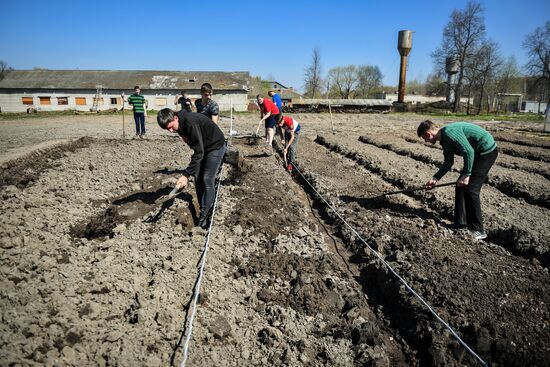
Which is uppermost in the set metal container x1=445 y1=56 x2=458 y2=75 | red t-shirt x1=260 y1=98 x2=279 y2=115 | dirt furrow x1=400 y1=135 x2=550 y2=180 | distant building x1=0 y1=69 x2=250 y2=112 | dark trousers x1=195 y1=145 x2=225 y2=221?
metal container x1=445 y1=56 x2=458 y2=75

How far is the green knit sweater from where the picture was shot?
180 inches

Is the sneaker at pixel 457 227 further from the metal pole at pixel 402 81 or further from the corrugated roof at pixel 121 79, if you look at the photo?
the metal pole at pixel 402 81

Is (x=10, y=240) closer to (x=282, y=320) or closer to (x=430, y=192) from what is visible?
(x=282, y=320)

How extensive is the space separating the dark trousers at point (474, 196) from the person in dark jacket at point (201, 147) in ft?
11.1

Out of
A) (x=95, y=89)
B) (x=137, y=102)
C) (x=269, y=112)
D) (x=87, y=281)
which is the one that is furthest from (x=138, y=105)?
(x=95, y=89)

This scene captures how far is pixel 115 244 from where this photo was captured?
4.39 metres

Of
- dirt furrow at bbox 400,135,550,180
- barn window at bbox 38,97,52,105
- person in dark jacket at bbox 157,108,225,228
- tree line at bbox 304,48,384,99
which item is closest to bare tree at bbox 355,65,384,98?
tree line at bbox 304,48,384,99

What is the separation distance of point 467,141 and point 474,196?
758mm

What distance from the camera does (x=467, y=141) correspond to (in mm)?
4602

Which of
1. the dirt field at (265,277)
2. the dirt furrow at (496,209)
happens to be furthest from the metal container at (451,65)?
the dirt field at (265,277)

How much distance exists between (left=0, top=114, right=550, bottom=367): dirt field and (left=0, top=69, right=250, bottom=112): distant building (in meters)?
31.7

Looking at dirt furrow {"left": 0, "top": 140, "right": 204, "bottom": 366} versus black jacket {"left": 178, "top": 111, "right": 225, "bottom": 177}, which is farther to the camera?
black jacket {"left": 178, "top": 111, "right": 225, "bottom": 177}

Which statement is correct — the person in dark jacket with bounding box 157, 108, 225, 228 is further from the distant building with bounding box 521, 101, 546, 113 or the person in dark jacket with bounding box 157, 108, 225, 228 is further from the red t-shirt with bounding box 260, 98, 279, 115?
the distant building with bounding box 521, 101, 546, 113

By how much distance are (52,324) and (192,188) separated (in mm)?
4314
